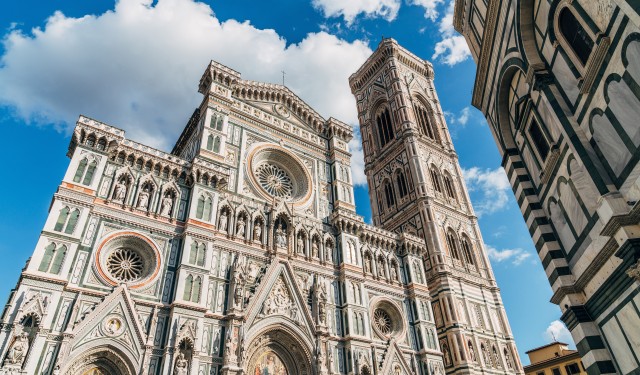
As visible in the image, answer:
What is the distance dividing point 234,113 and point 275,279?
10.7 m

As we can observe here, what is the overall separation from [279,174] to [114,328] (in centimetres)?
1341

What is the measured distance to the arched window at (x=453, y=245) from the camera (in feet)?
102

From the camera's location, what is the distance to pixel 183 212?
→ 769 inches

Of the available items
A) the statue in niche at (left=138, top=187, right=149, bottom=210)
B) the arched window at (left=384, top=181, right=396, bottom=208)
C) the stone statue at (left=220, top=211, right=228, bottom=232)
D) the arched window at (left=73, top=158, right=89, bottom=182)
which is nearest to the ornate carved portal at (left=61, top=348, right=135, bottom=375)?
the statue in niche at (left=138, top=187, right=149, bottom=210)

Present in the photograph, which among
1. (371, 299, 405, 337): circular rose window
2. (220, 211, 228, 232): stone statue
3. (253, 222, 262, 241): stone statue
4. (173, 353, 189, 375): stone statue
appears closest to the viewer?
(173, 353, 189, 375): stone statue

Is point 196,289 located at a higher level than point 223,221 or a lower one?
lower

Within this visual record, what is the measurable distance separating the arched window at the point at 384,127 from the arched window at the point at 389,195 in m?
4.99

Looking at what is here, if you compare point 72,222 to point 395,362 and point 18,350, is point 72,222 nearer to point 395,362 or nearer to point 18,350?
point 18,350

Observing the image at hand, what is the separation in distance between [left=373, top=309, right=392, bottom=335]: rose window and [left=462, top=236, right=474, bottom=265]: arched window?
33.4ft

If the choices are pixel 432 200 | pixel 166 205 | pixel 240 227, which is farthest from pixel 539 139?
pixel 432 200

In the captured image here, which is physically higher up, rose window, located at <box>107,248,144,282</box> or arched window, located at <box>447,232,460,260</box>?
arched window, located at <box>447,232,460,260</box>

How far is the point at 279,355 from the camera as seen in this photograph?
19281 mm

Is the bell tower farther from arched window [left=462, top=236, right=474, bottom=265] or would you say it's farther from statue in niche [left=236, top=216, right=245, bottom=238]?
statue in niche [left=236, top=216, right=245, bottom=238]

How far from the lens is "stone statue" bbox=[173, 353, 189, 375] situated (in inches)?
604
